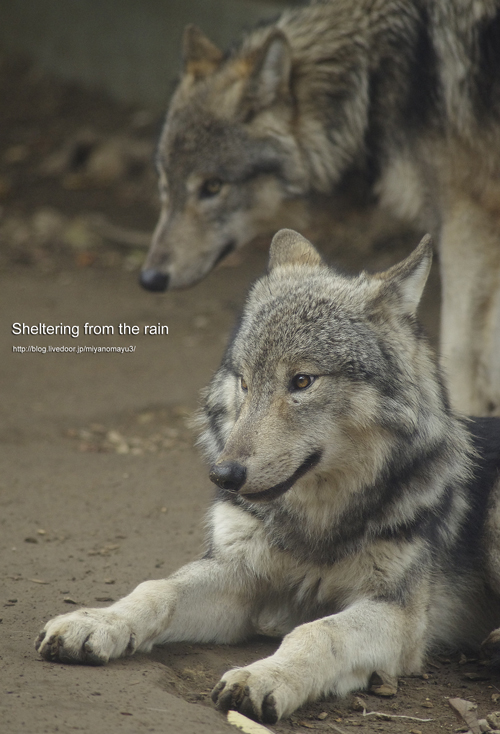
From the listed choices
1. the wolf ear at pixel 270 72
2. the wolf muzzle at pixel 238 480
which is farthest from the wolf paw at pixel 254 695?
the wolf ear at pixel 270 72

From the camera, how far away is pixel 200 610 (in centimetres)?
318

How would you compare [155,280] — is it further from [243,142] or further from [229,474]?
[229,474]

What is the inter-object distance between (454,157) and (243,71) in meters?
1.55

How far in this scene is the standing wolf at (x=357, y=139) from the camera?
16.4 ft

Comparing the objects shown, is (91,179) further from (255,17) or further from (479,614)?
(479,614)

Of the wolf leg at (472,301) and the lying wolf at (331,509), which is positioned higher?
the wolf leg at (472,301)

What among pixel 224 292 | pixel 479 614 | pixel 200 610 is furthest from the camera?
pixel 224 292

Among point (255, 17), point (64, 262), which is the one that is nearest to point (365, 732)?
point (64, 262)

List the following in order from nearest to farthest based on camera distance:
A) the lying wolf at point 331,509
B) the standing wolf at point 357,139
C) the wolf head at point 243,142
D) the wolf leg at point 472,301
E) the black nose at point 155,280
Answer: the lying wolf at point 331,509
the standing wolf at point 357,139
the wolf leg at point 472,301
the wolf head at point 243,142
the black nose at point 155,280

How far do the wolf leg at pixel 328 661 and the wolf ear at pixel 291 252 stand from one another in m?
1.38

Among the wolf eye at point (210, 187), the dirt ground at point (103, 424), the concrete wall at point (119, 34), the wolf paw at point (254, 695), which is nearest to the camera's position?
the wolf paw at point (254, 695)

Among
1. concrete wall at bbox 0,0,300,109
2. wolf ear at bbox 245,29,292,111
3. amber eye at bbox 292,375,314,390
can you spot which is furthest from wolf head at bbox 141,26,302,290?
concrete wall at bbox 0,0,300,109

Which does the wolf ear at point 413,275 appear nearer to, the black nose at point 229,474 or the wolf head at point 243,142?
the black nose at point 229,474

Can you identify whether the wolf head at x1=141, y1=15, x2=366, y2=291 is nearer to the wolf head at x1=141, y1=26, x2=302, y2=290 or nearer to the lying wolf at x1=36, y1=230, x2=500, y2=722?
the wolf head at x1=141, y1=26, x2=302, y2=290
